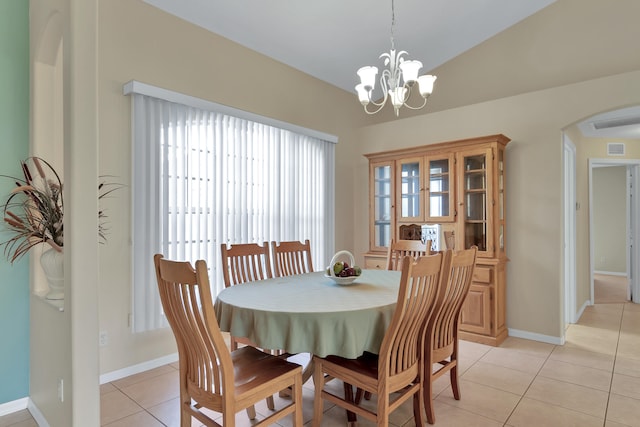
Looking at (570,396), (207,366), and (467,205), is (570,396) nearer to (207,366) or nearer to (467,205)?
(467,205)

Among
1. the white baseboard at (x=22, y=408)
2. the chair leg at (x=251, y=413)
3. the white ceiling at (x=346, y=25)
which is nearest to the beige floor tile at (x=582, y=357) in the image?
the chair leg at (x=251, y=413)

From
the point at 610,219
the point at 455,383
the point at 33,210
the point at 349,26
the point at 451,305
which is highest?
the point at 349,26

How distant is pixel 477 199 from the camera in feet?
12.4

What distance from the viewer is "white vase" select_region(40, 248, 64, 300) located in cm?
200

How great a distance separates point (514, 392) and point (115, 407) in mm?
2795

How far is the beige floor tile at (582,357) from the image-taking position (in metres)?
3.04

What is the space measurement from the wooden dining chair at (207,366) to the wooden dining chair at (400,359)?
27 cm

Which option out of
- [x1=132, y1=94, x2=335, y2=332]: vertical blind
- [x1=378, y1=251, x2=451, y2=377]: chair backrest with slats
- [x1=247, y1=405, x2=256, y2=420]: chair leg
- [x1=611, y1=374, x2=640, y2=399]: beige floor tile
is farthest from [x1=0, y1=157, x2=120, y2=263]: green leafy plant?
[x1=611, y1=374, x2=640, y2=399]: beige floor tile

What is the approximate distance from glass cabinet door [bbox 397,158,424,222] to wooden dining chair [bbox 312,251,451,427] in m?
2.25

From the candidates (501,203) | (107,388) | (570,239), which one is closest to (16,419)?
(107,388)

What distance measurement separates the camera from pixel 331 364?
77.1 inches

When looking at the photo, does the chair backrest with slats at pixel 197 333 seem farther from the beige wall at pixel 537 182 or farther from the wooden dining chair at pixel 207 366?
the beige wall at pixel 537 182

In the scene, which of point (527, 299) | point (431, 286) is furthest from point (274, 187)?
point (527, 299)

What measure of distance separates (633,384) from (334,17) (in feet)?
13.4
